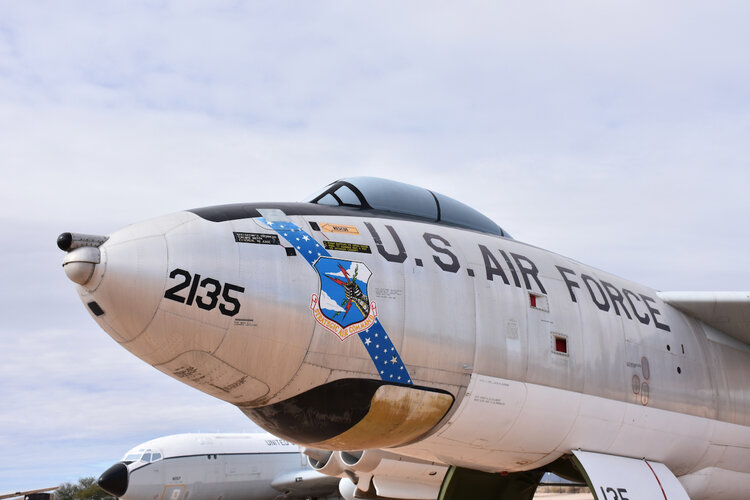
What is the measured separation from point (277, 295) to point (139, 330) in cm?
110

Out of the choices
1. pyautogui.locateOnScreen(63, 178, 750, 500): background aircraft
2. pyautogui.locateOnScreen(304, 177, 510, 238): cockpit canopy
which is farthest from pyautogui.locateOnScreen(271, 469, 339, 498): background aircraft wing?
pyautogui.locateOnScreen(304, 177, 510, 238): cockpit canopy

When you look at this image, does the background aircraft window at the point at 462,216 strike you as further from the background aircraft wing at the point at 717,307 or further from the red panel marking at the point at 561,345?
the background aircraft wing at the point at 717,307

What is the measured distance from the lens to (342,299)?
6332 mm

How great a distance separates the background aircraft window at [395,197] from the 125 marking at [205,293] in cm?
216

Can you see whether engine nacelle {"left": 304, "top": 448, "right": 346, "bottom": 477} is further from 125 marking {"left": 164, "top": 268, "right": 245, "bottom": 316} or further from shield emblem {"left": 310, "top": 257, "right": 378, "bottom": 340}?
125 marking {"left": 164, "top": 268, "right": 245, "bottom": 316}

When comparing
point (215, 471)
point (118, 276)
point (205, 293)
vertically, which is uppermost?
point (118, 276)

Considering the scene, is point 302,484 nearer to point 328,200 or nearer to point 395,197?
point 395,197

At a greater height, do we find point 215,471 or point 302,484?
point 215,471

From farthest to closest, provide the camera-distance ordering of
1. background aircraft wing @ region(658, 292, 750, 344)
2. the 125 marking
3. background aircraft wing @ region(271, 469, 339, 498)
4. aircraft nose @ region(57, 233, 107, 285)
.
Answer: background aircraft wing @ region(271, 469, 339, 498)
background aircraft wing @ region(658, 292, 750, 344)
the 125 marking
aircraft nose @ region(57, 233, 107, 285)

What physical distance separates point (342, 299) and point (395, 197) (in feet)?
6.14

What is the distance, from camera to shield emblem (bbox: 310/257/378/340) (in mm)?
6254

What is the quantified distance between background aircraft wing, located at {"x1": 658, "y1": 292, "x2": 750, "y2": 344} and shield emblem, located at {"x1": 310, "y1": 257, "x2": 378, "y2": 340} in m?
5.34

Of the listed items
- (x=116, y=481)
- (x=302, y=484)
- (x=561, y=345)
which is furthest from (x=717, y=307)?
(x=302, y=484)

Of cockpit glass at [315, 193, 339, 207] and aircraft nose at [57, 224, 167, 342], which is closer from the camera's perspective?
aircraft nose at [57, 224, 167, 342]
